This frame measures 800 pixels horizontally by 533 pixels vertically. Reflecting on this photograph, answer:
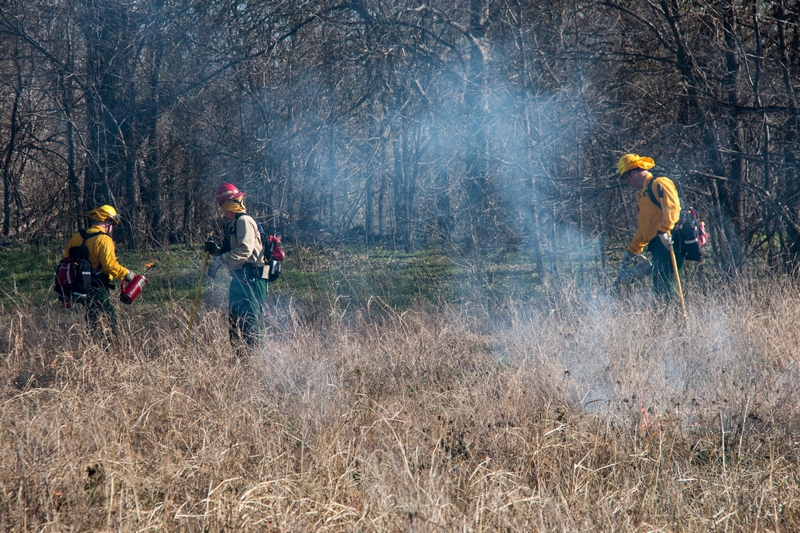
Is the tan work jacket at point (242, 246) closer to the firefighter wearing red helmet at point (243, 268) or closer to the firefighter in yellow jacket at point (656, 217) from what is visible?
the firefighter wearing red helmet at point (243, 268)

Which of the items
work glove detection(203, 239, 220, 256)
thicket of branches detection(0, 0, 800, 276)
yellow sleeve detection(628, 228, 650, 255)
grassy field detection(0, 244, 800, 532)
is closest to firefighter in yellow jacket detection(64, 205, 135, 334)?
grassy field detection(0, 244, 800, 532)

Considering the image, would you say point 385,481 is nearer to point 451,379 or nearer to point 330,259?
point 451,379

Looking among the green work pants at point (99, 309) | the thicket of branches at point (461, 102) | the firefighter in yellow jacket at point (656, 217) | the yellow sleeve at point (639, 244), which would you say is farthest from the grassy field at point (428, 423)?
the thicket of branches at point (461, 102)

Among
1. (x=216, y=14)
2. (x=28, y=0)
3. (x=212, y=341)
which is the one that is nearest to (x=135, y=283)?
(x=212, y=341)

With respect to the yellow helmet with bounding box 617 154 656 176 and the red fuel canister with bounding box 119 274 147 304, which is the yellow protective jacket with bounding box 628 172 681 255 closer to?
the yellow helmet with bounding box 617 154 656 176

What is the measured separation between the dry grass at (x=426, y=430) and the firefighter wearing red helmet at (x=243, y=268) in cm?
20

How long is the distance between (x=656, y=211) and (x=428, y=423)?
9.72 ft

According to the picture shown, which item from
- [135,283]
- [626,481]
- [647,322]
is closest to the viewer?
[626,481]

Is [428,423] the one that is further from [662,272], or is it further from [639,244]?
[662,272]

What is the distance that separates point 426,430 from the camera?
3.38m

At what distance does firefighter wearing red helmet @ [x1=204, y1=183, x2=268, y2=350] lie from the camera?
4.72 m

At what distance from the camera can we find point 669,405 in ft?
11.5

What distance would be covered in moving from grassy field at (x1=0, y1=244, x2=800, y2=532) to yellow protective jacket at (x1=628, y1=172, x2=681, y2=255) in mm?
583

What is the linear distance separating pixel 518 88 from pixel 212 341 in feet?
14.5
